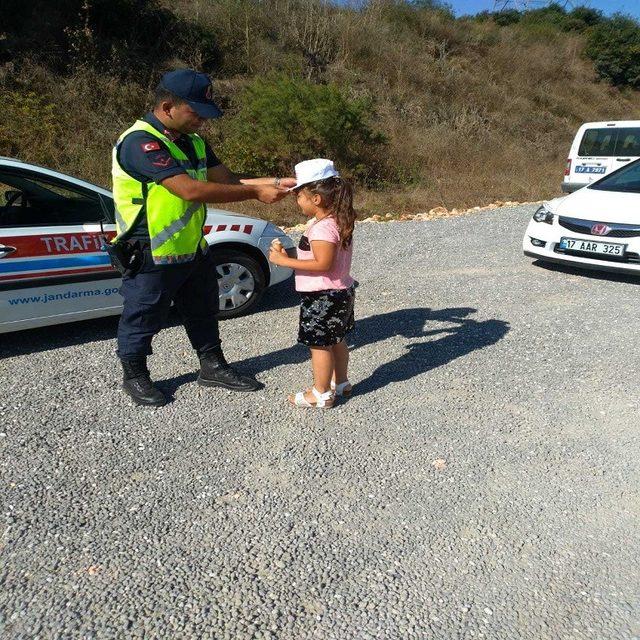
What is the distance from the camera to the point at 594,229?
6.47 m

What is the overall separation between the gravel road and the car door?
325 millimetres

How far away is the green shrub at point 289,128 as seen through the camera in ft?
42.0

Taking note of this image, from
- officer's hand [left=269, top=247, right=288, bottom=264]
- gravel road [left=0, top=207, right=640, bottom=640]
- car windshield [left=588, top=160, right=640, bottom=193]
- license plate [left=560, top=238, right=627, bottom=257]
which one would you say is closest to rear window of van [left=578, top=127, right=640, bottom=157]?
car windshield [left=588, top=160, right=640, bottom=193]

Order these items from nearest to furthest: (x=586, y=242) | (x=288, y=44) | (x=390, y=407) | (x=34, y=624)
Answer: (x=34, y=624) → (x=390, y=407) → (x=586, y=242) → (x=288, y=44)

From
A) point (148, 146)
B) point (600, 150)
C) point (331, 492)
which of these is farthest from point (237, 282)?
point (600, 150)

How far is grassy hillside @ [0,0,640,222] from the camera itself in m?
12.8

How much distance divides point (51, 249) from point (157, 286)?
1.31 meters

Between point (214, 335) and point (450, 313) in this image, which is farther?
point (450, 313)

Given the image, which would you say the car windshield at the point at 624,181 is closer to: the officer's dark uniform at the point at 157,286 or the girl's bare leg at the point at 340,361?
the girl's bare leg at the point at 340,361

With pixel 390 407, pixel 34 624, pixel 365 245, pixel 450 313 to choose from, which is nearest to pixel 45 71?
pixel 365 245

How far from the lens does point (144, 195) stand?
324cm

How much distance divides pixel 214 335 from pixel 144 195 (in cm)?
106

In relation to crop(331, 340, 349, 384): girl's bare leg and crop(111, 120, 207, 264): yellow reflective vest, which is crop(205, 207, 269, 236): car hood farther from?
crop(331, 340, 349, 384): girl's bare leg

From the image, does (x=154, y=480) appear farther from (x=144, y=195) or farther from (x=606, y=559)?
(x=606, y=559)
